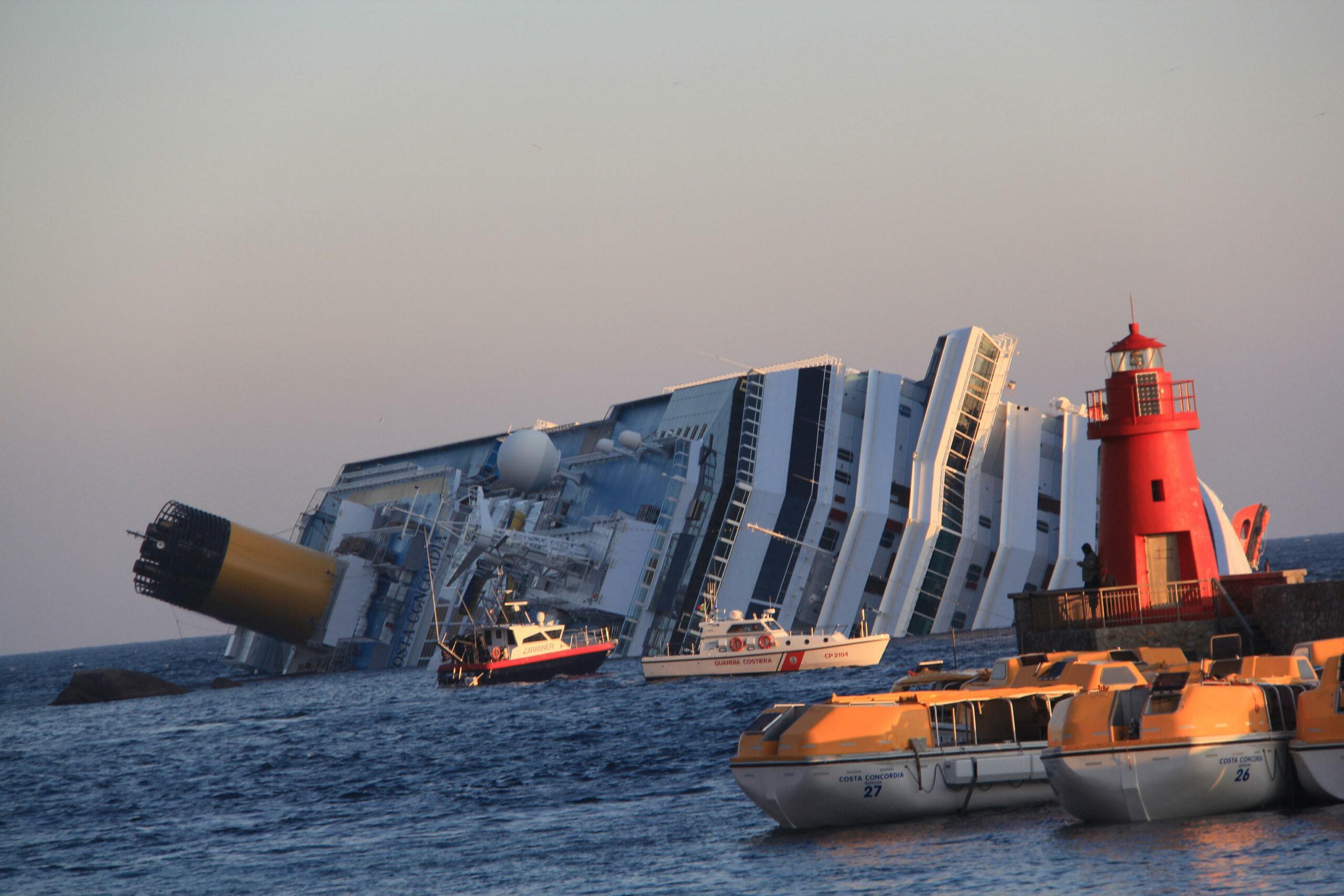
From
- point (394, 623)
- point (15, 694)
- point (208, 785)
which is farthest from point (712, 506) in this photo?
point (15, 694)

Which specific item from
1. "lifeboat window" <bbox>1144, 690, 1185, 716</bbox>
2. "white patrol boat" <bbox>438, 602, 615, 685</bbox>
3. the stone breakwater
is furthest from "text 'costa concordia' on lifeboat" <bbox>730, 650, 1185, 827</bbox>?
"white patrol boat" <bbox>438, 602, 615, 685</bbox>

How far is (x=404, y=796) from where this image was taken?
1479 inches

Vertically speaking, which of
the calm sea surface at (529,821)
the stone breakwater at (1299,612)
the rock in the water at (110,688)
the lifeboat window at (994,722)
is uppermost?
the stone breakwater at (1299,612)

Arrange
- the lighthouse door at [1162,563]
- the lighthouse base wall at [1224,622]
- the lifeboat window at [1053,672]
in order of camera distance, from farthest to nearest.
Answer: the lighthouse door at [1162,563] → the lighthouse base wall at [1224,622] → the lifeboat window at [1053,672]

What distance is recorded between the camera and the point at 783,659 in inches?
2427

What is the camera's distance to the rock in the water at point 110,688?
9894 cm

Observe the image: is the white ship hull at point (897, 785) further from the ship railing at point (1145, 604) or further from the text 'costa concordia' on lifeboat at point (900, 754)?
the ship railing at point (1145, 604)

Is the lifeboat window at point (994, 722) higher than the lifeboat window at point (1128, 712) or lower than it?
lower

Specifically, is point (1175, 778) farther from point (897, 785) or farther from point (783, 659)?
point (783, 659)

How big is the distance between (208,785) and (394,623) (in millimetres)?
48875

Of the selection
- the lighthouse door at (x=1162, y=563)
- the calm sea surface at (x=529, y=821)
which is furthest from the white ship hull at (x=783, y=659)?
the lighthouse door at (x=1162, y=563)

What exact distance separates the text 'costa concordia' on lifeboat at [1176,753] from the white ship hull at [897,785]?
6.93ft

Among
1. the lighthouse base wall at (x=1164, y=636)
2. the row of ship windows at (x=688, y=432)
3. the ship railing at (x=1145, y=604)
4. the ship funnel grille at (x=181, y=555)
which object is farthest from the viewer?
the ship funnel grille at (x=181, y=555)

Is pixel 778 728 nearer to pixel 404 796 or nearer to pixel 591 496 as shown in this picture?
pixel 404 796
